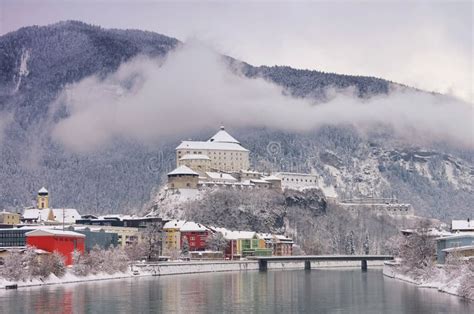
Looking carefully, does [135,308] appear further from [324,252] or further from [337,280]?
[324,252]

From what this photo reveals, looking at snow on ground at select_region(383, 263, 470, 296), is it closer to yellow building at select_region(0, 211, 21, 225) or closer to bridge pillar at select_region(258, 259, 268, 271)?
bridge pillar at select_region(258, 259, 268, 271)

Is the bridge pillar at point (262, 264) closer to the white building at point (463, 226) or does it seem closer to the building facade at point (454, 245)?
the white building at point (463, 226)

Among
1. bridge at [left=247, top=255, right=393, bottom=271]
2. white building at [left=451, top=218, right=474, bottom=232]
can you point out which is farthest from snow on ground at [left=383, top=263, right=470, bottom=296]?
bridge at [left=247, top=255, right=393, bottom=271]

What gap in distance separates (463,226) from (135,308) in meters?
80.5

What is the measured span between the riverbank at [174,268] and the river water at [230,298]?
393 centimetres

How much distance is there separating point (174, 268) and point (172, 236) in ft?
103

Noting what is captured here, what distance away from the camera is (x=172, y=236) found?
175000 millimetres

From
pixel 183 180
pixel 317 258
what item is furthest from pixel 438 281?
pixel 183 180

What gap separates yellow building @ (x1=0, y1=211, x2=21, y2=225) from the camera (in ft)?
619

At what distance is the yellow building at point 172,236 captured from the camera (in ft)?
567

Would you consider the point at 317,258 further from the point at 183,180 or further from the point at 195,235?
the point at 183,180

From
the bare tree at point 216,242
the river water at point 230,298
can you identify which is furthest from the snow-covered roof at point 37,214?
the river water at point 230,298

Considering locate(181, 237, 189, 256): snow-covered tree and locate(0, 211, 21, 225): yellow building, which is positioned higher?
locate(0, 211, 21, 225): yellow building

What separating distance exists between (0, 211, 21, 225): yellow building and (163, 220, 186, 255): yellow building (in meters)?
32.1
